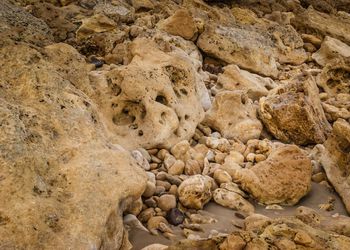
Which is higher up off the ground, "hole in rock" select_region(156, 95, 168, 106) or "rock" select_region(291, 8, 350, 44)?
"hole in rock" select_region(156, 95, 168, 106)

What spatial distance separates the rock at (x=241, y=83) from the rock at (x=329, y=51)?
2783 millimetres

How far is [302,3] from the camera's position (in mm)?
12164

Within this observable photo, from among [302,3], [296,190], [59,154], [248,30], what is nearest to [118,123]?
[59,154]

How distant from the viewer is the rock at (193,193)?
351 cm

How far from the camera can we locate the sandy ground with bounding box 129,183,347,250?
2988 millimetres

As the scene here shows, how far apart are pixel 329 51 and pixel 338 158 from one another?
5015mm

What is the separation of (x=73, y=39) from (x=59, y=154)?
4095mm

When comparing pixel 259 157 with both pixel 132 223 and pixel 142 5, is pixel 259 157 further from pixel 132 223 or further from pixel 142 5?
pixel 142 5

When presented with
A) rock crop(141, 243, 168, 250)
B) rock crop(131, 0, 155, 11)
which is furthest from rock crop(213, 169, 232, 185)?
rock crop(131, 0, 155, 11)

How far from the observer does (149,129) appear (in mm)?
4281

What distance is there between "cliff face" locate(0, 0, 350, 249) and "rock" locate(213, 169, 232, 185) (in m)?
0.01

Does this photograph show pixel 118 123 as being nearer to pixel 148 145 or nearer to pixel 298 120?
pixel 148 145

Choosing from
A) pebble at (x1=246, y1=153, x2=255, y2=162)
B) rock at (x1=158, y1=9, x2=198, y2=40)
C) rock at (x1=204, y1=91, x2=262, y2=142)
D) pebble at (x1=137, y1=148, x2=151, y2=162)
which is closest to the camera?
pebble at (x1=137, y1=148, x2=151, y2=162)

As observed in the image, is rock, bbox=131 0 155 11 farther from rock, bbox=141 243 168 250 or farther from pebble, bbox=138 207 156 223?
rock, bbox=141 243 168 250
